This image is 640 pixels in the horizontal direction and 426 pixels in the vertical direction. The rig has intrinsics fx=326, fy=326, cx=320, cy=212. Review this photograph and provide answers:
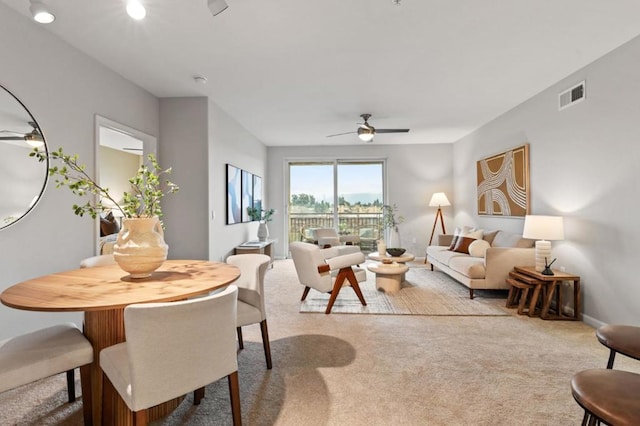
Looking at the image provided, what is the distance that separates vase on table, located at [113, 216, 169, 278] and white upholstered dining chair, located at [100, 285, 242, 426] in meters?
0.46

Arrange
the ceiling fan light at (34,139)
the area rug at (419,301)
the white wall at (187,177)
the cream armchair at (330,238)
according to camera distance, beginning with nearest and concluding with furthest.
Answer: the ceiling fan light at (34,139)
the area rug at (419,301)
the white wall at (187,177)
the cream armchair at (330,238)

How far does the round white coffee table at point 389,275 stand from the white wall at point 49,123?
3309 millimetres

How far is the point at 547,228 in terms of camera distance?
349 cm

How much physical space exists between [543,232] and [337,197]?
4.69 metres

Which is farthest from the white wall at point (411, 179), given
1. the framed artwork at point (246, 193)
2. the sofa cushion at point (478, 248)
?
the sofa cushion at point (478, 248)

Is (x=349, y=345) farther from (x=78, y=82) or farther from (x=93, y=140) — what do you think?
(x=78, y=82)

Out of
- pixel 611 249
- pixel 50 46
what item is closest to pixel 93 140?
pixel 50 46

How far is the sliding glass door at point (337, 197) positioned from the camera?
7676 millimetres

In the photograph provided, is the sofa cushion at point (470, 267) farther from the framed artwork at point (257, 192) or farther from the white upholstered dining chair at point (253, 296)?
the framed artwork at point (257, 192)

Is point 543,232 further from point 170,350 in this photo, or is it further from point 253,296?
point 170,350

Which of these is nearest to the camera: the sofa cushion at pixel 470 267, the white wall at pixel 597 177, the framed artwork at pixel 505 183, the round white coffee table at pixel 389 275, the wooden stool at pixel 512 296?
the white wall at pixel 597 177

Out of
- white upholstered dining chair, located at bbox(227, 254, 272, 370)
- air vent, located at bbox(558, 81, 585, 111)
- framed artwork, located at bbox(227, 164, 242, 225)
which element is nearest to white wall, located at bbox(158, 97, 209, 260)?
framed artwork, located at bbox(227, 164, 242, 225)

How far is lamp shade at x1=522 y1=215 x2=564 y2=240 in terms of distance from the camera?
345 cm

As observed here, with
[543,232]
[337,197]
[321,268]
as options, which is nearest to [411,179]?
[337,197]
